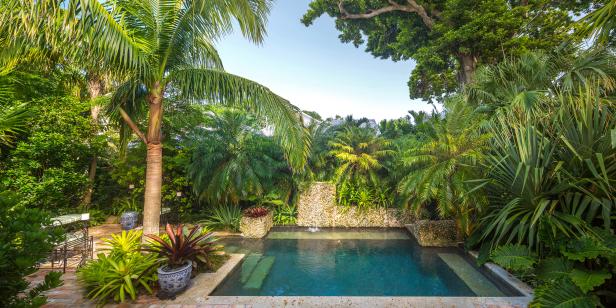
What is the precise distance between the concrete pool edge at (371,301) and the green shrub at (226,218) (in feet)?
15.8

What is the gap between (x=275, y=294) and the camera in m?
4.46

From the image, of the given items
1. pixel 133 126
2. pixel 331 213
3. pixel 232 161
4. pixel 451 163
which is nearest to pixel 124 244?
pixel 133 126

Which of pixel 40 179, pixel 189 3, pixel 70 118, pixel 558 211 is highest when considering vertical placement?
pixel 189 3

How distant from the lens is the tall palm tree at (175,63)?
419 cm

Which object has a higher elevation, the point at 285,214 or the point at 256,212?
the point at 256,212

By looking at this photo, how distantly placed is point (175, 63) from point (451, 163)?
22.5 feet

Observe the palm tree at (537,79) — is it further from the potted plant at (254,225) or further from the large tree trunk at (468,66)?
the potted plant at (254,225)

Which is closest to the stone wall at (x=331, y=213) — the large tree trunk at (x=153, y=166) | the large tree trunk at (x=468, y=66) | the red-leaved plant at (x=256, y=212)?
the red-leaved plant at (x=256, y=212)

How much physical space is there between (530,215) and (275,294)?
4747 millimetres

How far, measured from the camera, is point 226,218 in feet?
28.6

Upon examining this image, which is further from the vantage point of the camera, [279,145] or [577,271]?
[279,145]

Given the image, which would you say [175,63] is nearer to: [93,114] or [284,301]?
[284,301]

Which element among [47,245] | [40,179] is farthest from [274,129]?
[40,179]

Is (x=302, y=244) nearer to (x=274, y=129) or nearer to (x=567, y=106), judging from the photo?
(x=274, y=129)
